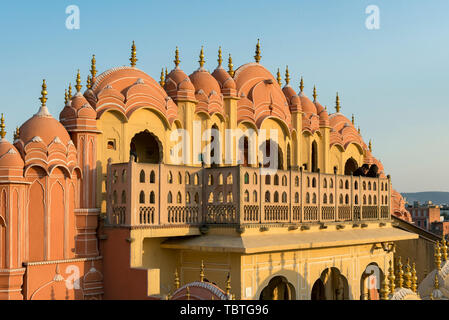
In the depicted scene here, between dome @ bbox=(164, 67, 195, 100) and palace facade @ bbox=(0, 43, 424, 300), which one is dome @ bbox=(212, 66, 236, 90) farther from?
dome @ bbox=(164, 67, 195, 100)

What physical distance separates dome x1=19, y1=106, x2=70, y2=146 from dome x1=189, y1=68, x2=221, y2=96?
5.48 metres

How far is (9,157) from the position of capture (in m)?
14.1

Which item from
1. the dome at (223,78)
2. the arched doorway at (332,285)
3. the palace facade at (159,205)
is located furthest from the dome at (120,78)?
the arched doorway at (332,285)

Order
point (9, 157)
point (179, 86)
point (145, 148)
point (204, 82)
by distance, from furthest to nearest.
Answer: point (204, 82) → point (145, 148) → point (179, 86) → point (9, 157)

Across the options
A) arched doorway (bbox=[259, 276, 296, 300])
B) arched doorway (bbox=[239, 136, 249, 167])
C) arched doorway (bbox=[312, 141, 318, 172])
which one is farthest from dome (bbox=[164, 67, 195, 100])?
arched doorway (bbox=[312, 141, 318, 172])

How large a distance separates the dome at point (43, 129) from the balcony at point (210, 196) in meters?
1.55

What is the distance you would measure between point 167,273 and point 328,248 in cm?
553

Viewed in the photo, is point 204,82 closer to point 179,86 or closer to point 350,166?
point 179,86

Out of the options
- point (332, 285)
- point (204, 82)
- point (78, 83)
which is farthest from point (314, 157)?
point (78, 83)

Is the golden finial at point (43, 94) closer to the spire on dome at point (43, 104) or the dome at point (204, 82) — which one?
the spire on dome at point (43, 104)

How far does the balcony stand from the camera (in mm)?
15445

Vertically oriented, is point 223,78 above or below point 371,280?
above

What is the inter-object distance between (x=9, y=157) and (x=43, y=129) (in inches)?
49.5
